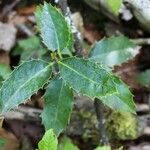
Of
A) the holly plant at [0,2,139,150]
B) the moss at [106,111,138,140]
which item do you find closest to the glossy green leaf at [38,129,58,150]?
the holly plant at [0,2,139,150]

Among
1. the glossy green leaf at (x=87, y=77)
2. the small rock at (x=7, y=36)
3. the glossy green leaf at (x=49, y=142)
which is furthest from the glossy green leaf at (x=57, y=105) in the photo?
the small rock at (x=7, y=36)

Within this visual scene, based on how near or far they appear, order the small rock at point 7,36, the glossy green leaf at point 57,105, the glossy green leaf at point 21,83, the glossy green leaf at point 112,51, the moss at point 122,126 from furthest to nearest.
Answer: the small rock at point 7,36, the moss at point 122,126, the glossy green leaf at point 112,51, the glossy green leaf at point 57,105, the glossy green leaf at point 21,83

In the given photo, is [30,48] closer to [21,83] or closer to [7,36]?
[7,36]

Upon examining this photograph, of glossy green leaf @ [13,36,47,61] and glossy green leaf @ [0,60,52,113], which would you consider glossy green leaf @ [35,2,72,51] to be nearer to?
glossy green leaf @ [0,60,52,113]

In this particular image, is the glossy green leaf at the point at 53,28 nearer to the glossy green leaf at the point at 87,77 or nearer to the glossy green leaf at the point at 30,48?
the glossy green leaf at the point at 87,77

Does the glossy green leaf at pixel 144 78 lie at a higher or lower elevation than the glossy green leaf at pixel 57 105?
higher

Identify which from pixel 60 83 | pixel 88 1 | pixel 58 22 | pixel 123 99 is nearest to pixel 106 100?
pixel 123 99
